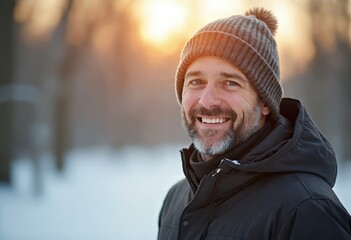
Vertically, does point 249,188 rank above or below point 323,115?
below

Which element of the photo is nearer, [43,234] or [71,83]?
[43,234]

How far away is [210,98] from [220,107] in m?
0.06

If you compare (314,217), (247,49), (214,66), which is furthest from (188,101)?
(314,217)

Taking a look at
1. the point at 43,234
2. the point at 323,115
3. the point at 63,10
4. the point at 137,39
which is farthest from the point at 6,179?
the point at 323,115

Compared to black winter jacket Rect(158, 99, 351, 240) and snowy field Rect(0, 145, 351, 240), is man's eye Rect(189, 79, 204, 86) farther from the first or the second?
snowy field Rect(0, 145, 351, 240)

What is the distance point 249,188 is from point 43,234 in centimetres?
572

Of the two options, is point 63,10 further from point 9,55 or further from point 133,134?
point 133,134

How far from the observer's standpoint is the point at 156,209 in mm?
9062

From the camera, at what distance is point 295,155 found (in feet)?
6.81

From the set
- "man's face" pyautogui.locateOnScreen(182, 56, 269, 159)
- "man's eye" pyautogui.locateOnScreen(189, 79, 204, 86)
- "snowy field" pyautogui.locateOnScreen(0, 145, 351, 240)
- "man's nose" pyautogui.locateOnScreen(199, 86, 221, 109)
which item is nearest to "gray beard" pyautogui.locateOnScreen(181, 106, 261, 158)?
"man's face" pyautogui.locateOnScreen(182, 56, 269, 159)

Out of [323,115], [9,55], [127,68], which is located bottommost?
[323,115]

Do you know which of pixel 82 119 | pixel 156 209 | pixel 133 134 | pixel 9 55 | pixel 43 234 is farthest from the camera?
pixel 133 134

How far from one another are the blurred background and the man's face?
4.96m

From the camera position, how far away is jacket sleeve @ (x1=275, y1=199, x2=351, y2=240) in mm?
1809
